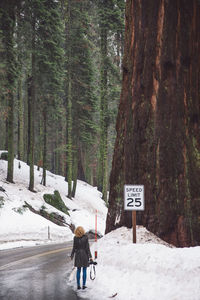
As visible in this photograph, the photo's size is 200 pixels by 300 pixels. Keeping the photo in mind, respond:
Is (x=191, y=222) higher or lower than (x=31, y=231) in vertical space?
higher

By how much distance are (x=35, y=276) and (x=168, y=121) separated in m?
5.52

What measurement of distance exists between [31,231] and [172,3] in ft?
51.2

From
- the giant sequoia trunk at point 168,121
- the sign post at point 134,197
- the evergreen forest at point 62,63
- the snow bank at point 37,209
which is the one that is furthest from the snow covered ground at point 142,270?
the evergreen forest at point 62,63

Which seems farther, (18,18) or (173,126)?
(18,18)

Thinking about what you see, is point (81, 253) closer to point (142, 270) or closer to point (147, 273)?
point (142, 270)

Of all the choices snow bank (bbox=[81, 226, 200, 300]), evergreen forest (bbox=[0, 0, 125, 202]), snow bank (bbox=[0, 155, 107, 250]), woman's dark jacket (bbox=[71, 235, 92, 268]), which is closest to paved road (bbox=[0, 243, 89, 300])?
woman's dark jacket (bbox=[71, 235, 92, 268])

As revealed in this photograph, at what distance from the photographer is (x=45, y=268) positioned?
35.7ft

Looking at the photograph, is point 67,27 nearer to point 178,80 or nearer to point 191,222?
point 178,80

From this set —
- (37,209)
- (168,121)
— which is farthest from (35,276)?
(37,209)

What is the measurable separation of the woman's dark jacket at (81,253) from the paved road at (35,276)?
0.60 meters

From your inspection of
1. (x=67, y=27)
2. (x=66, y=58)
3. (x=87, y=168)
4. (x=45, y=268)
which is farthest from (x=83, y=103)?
(x=45, y=268)

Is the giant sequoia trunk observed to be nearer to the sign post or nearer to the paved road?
the sign post

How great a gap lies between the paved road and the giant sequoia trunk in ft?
8.62

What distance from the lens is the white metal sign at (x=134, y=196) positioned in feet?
28.4
